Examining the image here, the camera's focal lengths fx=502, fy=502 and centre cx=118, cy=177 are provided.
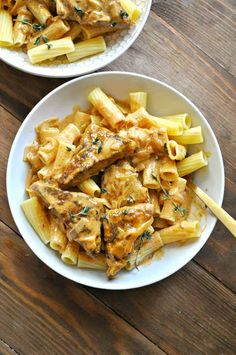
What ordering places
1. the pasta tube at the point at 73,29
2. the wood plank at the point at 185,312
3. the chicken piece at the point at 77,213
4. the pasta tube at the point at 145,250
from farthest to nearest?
the wood plank at the point at 185,312 < the pasta tube at the point at 73,29 < the pasta tube at the point at 145,250 < the chicken piece at the point at 77,213

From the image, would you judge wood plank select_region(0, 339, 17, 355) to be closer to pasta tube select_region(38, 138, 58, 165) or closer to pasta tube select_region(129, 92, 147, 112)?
pasta tube select_region(38, 138, 58, 165)

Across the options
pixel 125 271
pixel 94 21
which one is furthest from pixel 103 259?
pixel 94 21

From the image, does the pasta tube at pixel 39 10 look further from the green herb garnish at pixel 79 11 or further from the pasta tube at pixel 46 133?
the pasta tube at pixel 46 133

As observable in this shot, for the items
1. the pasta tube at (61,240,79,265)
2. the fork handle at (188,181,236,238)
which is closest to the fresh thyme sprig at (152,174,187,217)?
the fork handle at (188,181,236,238)

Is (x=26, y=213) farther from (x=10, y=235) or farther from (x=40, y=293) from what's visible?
(x=40, y=293)

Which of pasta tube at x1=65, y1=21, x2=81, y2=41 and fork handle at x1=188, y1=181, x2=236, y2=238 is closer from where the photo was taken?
fork handle at x1=188, y1=181, x2=236, y2=238

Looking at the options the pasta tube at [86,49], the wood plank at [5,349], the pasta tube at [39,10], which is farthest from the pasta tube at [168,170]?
the wood plank at [5,349]

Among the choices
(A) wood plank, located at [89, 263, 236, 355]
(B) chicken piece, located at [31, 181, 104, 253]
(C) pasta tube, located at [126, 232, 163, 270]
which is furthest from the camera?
(A) wood plank, located at [89, 263, 236, 355]

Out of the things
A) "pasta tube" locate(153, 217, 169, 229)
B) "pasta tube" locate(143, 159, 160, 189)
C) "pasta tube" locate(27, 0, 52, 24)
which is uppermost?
"pasta tube" locate(27, 0, 52, 24)
